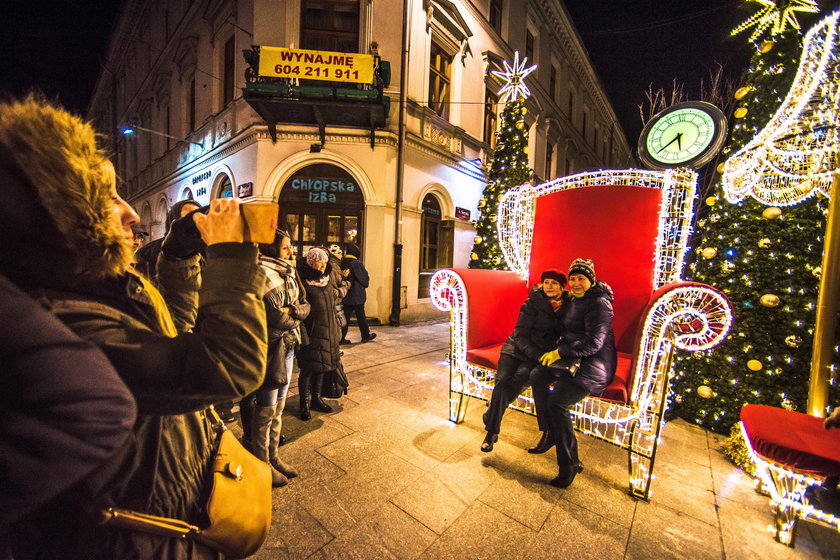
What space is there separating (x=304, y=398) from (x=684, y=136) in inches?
192

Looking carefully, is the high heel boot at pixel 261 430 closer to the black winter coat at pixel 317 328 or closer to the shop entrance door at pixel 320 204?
the black winter coat at pixel 317 328

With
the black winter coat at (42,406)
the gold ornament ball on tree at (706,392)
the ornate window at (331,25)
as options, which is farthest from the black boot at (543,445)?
the ornate window at (331,25)

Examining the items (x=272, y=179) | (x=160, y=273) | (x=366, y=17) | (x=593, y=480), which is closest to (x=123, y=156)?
(x=272, y=179)

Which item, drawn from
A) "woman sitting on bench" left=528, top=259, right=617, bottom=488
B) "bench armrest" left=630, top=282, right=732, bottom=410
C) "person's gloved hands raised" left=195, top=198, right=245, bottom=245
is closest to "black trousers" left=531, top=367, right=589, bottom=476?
"woman sitting on bench" left=528, top=259, right=617, bottom=488

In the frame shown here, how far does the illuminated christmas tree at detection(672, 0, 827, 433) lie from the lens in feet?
8.22

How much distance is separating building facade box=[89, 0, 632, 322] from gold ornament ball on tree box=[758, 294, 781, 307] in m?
6.03

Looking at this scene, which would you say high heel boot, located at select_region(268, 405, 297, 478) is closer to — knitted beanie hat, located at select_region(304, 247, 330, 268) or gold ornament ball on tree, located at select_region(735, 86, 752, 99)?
knitted beanie hat, located at select_region(304, 247, 330, 268)

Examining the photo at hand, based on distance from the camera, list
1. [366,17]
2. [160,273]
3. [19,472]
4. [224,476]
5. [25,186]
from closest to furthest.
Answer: [19,472]
[25,186]
[224,476]
[160,273]
[366,17]

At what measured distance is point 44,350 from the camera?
1.65 feet

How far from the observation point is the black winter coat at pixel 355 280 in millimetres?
5691

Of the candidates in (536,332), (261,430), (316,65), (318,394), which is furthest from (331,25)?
(261,430)

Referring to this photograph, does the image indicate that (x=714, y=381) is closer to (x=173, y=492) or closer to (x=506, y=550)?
(x=506, y=550)

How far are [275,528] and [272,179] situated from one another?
728cm

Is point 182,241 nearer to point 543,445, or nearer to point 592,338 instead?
point 592,338
